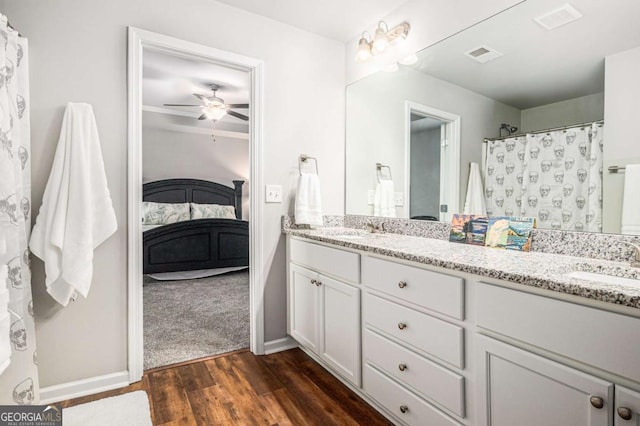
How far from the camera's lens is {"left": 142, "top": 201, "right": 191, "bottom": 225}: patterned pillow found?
17.4ft

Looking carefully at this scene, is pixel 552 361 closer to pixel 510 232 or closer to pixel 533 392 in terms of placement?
pixel 533 392

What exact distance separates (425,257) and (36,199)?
1.91 metres

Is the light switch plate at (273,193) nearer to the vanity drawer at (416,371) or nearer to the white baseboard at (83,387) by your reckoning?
the vanity drawer at (416,371)

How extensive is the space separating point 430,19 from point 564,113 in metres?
1.01

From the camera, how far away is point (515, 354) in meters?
1.01

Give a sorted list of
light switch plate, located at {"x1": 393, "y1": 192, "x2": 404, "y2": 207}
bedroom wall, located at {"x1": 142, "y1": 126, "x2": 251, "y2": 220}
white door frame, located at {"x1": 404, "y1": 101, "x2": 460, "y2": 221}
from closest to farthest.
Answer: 1. white door frame, located at {"x1": 404, "y1": 101, "x2": 460, "y2": 221}
2. light switch plate, located at {"x1": 393, "y1": 192, "x2": 404, "y2": 207}
3. bedroom wall, located at {"x1": 142, "y1": 126, "x2": 251, "y2": 220}

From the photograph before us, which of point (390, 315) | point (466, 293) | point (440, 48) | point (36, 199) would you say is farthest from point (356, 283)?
point (36, 199)

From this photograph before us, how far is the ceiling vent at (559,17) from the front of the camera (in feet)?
4.55

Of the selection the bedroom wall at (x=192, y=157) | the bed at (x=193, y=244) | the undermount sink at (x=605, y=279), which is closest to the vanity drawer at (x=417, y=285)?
the undermount sink at (x=605, y=279)

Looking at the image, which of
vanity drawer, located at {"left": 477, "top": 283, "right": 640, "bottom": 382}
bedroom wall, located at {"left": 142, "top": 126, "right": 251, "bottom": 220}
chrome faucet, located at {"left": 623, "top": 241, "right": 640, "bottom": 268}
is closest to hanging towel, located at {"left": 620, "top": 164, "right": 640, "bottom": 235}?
chrome faucet, located at {"left": 623, "top": 241, "right": 640, "bottom": 268}

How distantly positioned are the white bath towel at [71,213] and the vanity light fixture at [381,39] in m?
1.72

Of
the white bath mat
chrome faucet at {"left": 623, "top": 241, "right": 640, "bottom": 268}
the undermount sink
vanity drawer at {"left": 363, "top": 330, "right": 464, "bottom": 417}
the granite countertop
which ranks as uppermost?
chrome faucet at {"left": 623, "top": 241, "right": 640, "bottom": 268}

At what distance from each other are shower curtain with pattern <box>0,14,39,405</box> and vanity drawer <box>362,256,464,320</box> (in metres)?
1.50

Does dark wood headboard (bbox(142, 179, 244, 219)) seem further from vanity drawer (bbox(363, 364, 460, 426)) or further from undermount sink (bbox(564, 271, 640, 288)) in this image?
undermount sink (bbox(564, 271, 640, 288))
